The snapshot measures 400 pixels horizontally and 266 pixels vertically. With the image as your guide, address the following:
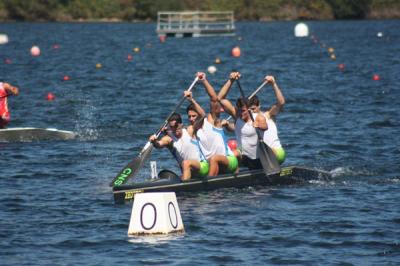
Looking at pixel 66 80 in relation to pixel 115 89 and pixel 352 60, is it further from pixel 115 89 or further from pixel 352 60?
pixel 352 60

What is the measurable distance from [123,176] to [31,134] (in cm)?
772

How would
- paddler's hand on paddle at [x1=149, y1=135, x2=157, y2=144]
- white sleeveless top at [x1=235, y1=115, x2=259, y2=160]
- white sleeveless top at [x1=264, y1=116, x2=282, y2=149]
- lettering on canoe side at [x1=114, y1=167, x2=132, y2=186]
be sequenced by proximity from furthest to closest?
1. white sleeveless top at [x1=264, y1=116, x2=282, y2=149]
2. white sleeveless top at [x1=235, y1=115, x2=259, y2=160]
3. lettering on canoe side at [x1=114, y1=167, x2=132, y2=186]
4. paddler's hand on paddle at [x1=149, y1=135, x2=157, y2=144]

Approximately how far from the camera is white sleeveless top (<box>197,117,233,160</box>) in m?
18.8

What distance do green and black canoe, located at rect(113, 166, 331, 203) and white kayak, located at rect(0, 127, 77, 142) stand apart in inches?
291

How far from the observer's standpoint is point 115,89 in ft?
136

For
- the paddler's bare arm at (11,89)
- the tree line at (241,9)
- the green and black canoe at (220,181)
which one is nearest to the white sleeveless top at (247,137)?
the green and black canoe at (220,181)

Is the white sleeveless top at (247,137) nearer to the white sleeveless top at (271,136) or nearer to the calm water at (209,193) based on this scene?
the white sleeveless top at (271,136)

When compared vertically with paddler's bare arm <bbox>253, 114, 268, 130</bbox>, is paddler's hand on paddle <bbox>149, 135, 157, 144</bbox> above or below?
below

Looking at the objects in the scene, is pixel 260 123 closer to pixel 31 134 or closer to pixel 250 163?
pixel 250 163

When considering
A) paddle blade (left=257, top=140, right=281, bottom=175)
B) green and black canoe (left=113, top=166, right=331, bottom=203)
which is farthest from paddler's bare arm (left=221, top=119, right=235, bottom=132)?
green and black canoe (left=113, top=166, right=331, bottom=203)

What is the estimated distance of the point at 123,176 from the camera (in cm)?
1820

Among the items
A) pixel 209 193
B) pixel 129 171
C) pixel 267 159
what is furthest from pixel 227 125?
pixel 129 171

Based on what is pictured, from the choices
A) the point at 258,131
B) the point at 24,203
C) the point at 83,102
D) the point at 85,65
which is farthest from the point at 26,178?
the point at 85,65

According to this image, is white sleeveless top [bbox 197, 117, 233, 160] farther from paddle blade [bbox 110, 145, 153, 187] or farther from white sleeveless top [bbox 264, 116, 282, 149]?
white sleeveless top [bbox 264, 116, 282, 149]
